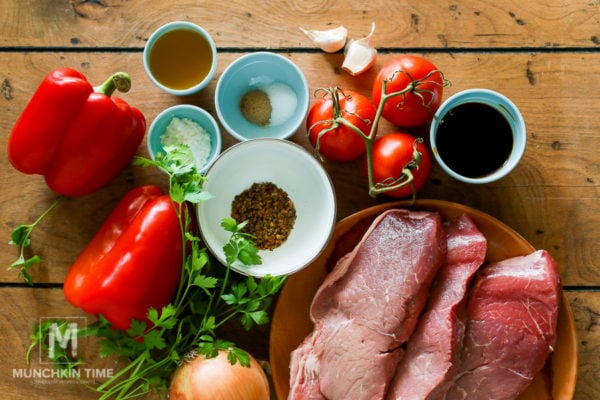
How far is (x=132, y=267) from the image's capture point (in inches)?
54.0

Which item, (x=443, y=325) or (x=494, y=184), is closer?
(x=443, y=325)

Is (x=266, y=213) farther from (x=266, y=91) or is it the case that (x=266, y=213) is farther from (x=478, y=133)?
(x=478, y=133)

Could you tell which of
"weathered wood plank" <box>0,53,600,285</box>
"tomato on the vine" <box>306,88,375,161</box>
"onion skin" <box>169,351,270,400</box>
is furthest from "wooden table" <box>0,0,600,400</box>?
"onion skin" <box>169,351,270,400</box>

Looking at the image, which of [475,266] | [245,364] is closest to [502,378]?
[475,266]

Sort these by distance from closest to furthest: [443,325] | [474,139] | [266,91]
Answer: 1. [443,325]
2. [474,139]
3. [266,91]

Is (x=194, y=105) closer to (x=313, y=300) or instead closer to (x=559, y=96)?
(x=313, y=300)

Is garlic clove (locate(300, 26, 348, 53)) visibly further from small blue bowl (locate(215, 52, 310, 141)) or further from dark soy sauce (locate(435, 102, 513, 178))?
dark soy sauce (locate(435, 102, 513, 178))

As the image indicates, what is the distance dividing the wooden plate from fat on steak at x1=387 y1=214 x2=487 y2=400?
3.0 inches

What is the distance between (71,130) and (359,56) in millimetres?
710

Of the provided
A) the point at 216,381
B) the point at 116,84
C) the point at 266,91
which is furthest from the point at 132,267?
the point at 266,91

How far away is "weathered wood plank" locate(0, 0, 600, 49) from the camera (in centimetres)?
155

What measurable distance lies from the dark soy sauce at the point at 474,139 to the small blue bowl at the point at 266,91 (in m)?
0.35

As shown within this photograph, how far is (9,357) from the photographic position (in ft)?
5.03

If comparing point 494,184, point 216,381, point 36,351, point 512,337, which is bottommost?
point 36,351
